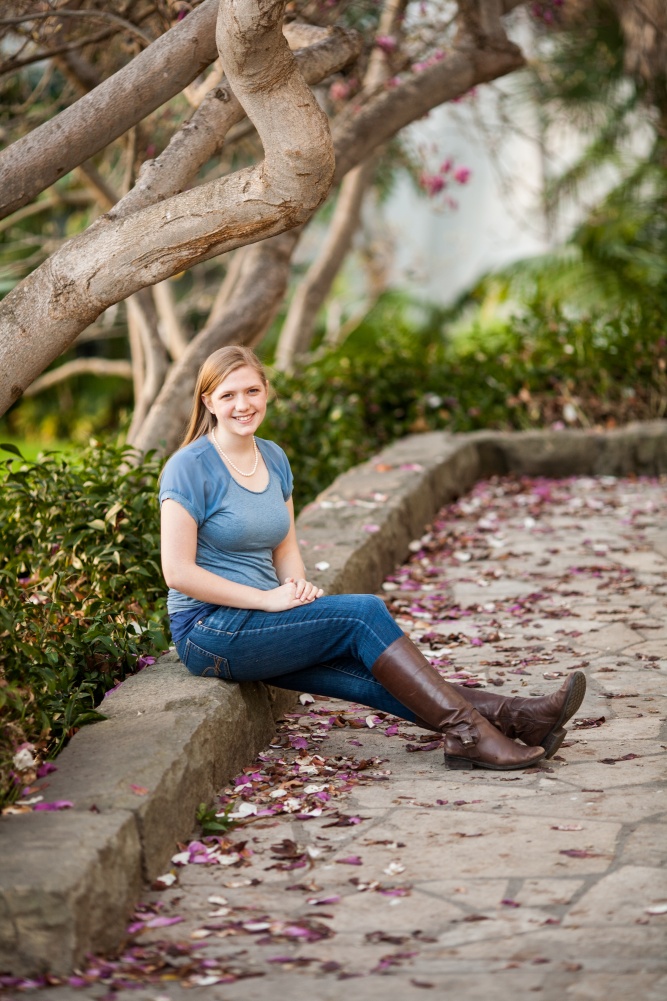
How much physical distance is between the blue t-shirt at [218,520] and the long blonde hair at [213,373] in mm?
66

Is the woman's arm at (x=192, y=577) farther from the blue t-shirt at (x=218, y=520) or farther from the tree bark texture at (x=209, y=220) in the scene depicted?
the tree bark texture at (x=209, y=220)

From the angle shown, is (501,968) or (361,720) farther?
(361,720)

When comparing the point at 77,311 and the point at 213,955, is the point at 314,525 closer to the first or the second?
the point at 77,311

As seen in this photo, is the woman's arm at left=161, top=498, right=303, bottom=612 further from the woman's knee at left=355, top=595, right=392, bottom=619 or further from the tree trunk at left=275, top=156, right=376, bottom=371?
the tree trunk at left=275, top=156, right=376, bottom=371

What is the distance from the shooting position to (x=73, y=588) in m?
4.53

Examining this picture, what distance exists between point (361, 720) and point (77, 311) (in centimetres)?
155

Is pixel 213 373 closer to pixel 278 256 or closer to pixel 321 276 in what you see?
Result: pixel 278 256

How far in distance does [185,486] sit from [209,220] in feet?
2.40

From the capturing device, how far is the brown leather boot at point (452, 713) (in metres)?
3.38

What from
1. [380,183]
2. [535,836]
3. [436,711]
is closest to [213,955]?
[535,836]

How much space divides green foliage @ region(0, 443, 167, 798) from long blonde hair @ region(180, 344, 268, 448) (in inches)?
26.5

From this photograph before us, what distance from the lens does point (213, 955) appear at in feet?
8.06

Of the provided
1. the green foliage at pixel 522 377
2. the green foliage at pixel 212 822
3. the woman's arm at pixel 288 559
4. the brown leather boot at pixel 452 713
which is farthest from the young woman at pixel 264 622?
the green foliage at pixel 522 377

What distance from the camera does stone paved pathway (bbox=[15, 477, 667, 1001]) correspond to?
2361mm
